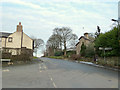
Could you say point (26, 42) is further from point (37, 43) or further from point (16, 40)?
point (37, 43)

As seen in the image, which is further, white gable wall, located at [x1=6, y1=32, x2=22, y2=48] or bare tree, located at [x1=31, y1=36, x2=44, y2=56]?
bare tree, located at [x1=31, y1=36, x2=44, y2=56]

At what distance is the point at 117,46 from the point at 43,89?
10.6m

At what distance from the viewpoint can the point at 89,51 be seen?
28.7m

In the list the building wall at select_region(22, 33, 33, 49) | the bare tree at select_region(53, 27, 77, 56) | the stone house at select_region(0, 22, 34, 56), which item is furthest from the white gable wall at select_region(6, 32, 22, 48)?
the bare tree at select_region(53, 27, 77, 56)

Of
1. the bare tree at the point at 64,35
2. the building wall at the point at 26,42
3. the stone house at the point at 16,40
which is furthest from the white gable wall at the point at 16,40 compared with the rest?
the bare tree at the point at 64,35

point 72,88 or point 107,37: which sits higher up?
point 107,37

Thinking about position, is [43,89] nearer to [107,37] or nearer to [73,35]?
[107,37]

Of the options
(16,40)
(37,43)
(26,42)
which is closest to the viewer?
(16,40)

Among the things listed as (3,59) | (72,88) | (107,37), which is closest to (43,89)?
(72,88)

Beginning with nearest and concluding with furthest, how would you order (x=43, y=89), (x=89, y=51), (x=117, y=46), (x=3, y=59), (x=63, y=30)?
(x=43, y=89)
(x=117, y=46)
(x=3, y=59)
(x=89, y=51)
(x=63, y=30)

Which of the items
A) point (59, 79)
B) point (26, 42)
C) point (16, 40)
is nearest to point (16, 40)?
point (16, 40)

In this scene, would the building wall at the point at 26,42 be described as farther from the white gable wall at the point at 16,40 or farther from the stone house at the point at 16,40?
the white gable wall at the point at 16,40

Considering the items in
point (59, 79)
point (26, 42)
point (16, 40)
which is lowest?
point (59, 79)

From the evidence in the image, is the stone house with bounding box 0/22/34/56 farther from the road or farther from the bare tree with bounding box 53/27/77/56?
the road
